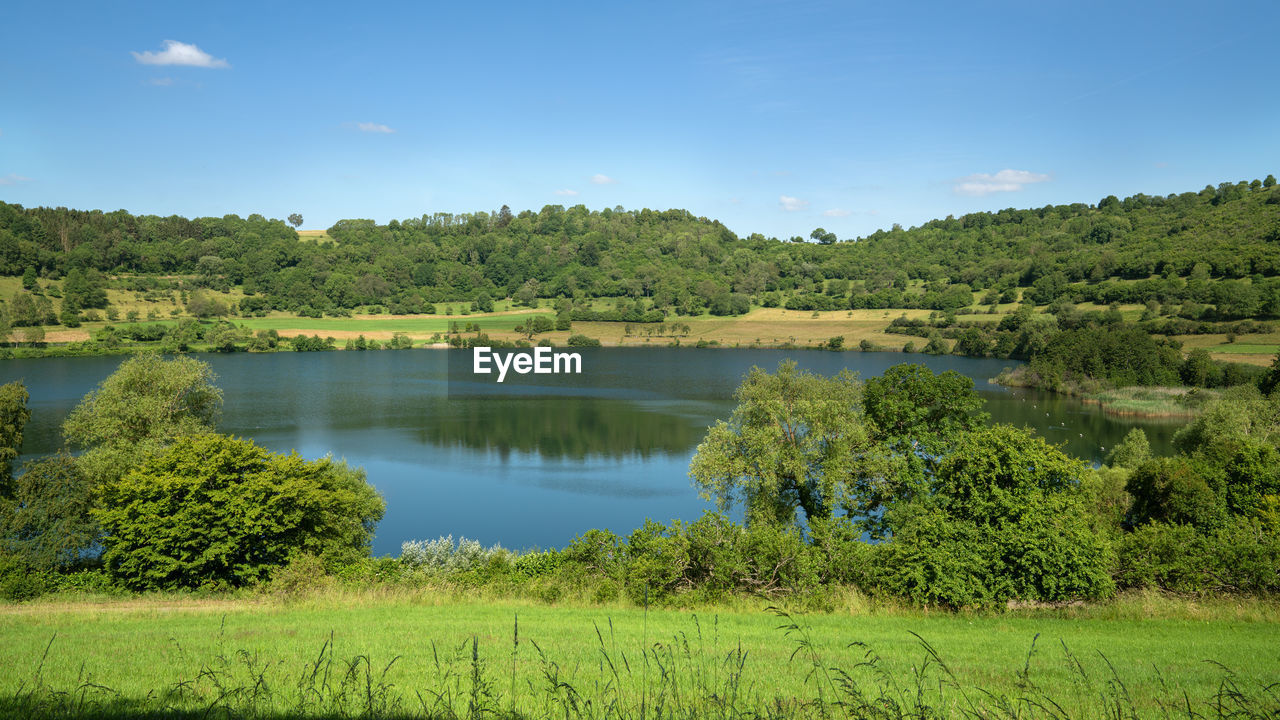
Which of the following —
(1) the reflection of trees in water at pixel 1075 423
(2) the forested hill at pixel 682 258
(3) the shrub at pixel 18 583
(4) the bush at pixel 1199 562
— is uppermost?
(2) the forested hill at pixel 682 258

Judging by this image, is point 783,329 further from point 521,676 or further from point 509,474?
point 521,676

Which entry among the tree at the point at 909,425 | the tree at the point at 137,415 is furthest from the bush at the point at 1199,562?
the tree at the point at 137,415

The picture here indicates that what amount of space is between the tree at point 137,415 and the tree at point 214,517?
14.8 ft

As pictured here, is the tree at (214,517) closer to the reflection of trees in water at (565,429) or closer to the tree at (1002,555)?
the tree at (1002,555)

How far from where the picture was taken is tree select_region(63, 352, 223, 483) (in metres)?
24.8

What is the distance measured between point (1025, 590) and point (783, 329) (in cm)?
11461

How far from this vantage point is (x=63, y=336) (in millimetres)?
93000

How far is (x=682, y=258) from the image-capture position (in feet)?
583

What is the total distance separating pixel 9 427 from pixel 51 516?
468 cm

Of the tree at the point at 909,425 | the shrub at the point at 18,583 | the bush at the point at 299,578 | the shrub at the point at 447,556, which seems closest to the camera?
the bush at the point at 299,578

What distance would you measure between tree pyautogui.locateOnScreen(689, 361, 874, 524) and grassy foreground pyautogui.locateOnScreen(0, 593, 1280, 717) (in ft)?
34.6

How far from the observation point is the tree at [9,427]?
22.7 metres

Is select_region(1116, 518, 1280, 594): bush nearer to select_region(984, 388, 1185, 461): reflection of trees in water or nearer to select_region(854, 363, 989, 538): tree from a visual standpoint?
select_region(854, 363, 989, 538): tree

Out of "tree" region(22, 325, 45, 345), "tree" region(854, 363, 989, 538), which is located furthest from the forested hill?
"tree" region(854, 363, 989, 538)
